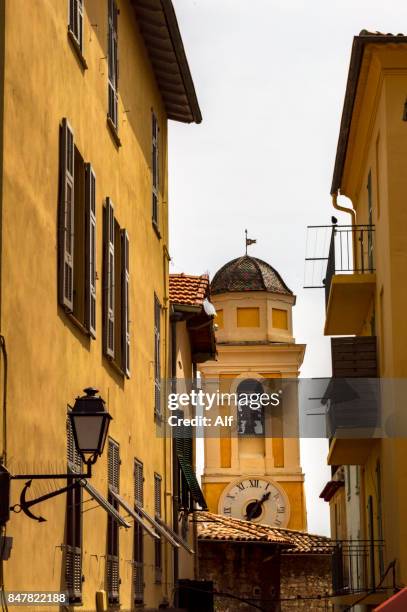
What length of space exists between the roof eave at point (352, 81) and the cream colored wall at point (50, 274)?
11.4ft

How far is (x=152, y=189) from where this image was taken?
79.8ft

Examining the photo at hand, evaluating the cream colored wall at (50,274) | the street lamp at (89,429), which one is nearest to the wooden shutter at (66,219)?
the cream colored wall at (50,274)

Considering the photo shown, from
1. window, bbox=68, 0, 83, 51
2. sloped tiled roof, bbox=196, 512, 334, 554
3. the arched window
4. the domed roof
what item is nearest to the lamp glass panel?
window, bbox=68, 0, 83, 51

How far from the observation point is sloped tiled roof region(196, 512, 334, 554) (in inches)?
1468

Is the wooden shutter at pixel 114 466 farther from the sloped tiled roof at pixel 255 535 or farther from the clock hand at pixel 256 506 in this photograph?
the clock hand at pixel 256 506

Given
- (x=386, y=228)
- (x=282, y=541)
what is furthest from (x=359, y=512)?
(x=386, y=228)

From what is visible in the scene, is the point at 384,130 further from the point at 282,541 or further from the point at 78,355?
the point at 282,541

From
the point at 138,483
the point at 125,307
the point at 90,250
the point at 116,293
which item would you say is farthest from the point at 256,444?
the point at 90,250

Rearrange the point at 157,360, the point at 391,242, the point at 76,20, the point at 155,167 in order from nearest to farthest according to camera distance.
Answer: the point at 76,20, the point at 391,242, the point at 157,360, the point at 155,167

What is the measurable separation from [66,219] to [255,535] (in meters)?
23.2

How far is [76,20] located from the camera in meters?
16.9

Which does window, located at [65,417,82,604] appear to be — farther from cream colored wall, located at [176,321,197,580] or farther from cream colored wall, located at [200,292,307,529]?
cream colored wall, located at [200,292,307,529]

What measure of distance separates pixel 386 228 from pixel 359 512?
10.3 meters

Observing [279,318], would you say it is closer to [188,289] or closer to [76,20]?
[188,289]
